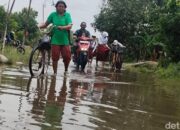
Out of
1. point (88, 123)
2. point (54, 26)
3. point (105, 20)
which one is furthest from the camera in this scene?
point (105, 20)

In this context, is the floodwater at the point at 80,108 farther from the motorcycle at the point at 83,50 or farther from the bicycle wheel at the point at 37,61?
the motorcycle at the point at 83,50

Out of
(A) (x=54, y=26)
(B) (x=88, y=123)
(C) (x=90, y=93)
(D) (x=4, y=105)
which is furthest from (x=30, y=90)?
(A) (x=54, y=26)

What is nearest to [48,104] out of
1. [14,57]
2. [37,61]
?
[37,61]

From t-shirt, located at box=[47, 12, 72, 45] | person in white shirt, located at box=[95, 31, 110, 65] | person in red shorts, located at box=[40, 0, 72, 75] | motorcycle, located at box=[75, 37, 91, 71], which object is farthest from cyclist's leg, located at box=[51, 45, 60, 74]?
person in white shirt, located at box=[95, 31, 110, 65]

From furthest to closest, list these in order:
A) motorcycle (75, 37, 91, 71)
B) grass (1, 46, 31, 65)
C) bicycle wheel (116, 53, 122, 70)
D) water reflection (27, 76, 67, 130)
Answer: bicycle wheel (116, 53, 122, 70) → grass (1, 46, 31, 65) → motorcycle (75, 37, 91, 71) → water reflection (27, 76, 67, 130)

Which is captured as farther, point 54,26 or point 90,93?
point 54,26

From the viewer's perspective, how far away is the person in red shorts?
11609 millimetres

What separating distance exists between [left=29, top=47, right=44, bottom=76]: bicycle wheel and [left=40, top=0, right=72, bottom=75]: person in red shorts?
1.05 ft

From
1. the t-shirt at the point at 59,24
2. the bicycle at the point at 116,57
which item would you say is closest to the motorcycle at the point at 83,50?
the t-shirt at the point at 59,24

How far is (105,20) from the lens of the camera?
153 feet

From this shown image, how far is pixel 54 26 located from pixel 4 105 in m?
5.90

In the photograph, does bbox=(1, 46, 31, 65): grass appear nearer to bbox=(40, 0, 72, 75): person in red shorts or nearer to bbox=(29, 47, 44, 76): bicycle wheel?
bbox=(29, 47, 44, 76): bicycle wheel

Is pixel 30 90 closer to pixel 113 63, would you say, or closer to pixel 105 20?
pixel 113 63

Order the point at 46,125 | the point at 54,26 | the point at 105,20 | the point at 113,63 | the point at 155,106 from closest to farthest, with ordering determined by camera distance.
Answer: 1. the point at 46,125
2. the point at 155,106
3. the point at 54,26
4. the point at 113,63
5. the point at 105,20
